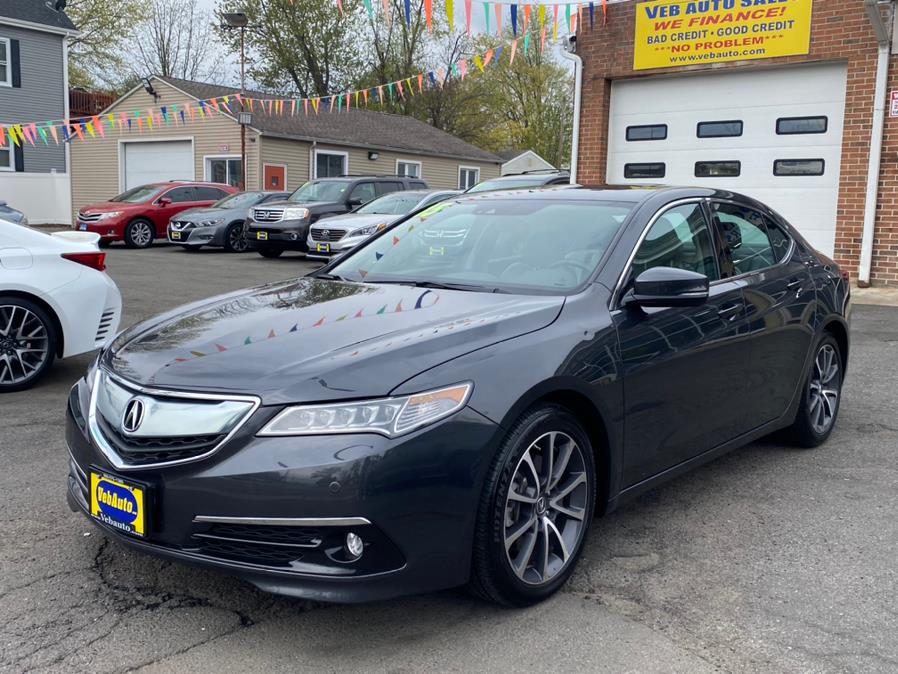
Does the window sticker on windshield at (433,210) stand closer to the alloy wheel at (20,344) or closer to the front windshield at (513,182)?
the alloy wheel at (20,344)

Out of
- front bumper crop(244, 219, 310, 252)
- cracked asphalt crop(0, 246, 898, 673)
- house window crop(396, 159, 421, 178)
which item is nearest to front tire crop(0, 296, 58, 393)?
cracked asphalt crop(0, 246, 898, 673)

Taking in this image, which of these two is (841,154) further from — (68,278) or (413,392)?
(413,392)

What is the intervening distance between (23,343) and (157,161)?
83.9 feet

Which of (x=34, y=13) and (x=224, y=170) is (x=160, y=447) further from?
(x=34, y=13)

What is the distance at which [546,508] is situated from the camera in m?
3.19

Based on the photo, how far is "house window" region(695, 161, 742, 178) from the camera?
44.1ft

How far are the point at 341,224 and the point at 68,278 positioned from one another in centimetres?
952

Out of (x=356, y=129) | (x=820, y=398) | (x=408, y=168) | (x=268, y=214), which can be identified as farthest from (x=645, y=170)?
(x=408, y=168)

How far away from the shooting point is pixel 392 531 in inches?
106

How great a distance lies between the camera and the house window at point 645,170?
1416 cm

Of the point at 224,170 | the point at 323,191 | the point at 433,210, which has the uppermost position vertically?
the point at 224,170

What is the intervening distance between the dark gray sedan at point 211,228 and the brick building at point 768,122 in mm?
7956

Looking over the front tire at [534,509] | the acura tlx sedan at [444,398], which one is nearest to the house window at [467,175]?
the acura tlx sedan at [444,398]

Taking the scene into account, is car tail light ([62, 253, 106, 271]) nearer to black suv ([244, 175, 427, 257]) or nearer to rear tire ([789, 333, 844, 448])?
rear tire ([789, 333, 844, 448])
